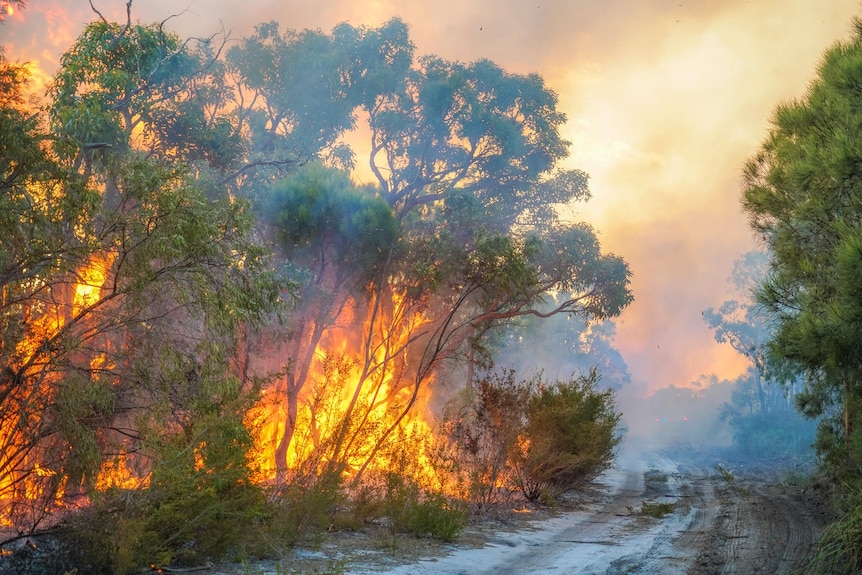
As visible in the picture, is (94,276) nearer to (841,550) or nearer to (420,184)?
(841,550)

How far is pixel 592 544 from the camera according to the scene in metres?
12.6

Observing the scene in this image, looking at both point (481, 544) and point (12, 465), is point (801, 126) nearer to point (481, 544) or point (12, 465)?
point (481, 544)

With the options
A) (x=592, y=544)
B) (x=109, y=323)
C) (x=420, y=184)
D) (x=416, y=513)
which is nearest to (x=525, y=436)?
(x=592, y=544)

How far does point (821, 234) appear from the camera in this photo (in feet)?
40.4

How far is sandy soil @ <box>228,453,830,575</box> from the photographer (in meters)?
10.1

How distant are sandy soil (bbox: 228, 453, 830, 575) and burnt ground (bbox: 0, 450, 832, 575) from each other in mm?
17

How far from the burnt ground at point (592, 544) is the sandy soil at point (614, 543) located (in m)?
0.02

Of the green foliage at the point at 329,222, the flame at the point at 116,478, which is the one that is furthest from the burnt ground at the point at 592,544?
the green foliage at the point at 329,222

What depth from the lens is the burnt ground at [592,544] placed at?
31.6 feet

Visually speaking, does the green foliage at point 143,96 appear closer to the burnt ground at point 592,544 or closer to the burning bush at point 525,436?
the burnt ground at point 592,544

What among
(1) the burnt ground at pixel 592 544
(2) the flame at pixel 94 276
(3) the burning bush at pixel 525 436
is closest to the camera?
(2) the flame at pixel 94 276

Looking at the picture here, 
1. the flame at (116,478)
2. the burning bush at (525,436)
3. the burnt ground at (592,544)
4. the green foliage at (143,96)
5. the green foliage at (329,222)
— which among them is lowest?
the burnt ground at (592,544)

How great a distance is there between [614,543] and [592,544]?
393 mm

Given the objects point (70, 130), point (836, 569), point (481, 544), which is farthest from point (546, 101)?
point (836, 569)
